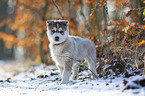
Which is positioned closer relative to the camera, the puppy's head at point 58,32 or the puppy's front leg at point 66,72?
the puppy's head at point 58,32

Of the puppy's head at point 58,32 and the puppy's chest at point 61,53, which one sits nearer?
the puppy's head at point 58,32

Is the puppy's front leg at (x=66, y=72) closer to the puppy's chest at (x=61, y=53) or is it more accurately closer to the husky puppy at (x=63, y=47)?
the husky puppy at (x=63, y=47)

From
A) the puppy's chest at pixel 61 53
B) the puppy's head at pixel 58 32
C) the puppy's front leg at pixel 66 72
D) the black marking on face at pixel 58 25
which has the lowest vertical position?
the puppy's front leg at pixel 66 72

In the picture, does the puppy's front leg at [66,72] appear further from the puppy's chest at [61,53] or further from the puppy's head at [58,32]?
Result: the puppy's head at [58,32]

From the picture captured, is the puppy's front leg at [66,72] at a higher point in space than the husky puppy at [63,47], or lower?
lower

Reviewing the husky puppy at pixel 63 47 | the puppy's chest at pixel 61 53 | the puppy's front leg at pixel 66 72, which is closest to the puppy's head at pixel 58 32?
the husky puppy at pixel 63 47

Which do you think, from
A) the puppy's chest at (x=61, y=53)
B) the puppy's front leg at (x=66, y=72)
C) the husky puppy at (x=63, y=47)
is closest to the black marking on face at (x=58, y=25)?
the husky puppy at (x=63, y=47)

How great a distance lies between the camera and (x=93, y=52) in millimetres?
6105

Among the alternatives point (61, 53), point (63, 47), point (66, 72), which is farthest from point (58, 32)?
point (66, 72)

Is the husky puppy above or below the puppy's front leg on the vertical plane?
above

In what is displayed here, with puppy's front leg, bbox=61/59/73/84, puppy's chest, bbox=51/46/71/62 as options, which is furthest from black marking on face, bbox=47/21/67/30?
puppy's front leg, bbox=61/59/73/84

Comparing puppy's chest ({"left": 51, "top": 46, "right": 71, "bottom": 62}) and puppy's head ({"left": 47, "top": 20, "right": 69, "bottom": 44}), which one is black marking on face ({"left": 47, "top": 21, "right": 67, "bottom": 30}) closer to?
puppy's head ({"left": 47, "top": 20, "right": 69, "bottom": 44})

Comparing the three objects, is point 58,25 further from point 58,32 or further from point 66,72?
point 66,72

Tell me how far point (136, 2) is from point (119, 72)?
3.12 meters
